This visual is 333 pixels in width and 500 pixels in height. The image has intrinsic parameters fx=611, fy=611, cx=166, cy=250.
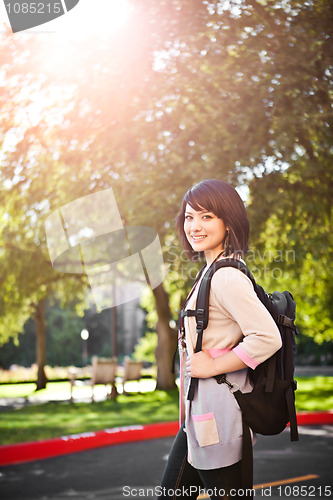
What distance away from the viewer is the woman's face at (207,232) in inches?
99.8

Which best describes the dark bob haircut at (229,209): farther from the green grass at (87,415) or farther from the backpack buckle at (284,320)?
the green grass at (87,415)

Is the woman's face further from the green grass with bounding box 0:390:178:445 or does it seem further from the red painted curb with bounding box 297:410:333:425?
the red painted curb with bounding box 297:410:333:425

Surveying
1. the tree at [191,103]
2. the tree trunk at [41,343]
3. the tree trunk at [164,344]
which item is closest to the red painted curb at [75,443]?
the tree at [191,103]

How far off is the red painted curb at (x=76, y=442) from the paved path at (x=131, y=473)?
280 mm

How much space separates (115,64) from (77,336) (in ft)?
169

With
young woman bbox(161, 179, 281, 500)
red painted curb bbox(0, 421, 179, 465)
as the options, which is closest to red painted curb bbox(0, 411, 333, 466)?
red painted curb bbox(0, 421, 179, 465)

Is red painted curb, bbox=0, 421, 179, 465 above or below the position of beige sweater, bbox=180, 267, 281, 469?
below

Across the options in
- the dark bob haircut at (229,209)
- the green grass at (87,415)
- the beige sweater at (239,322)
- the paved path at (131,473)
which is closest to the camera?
the beige sweater at (239,322)

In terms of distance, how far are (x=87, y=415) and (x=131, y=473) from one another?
25.1 feet

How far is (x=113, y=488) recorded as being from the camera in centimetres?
616

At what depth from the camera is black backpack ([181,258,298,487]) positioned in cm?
225

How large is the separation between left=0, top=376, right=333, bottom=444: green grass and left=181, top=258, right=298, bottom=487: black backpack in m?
8.34

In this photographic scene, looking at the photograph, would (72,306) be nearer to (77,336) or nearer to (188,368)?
(188,368)

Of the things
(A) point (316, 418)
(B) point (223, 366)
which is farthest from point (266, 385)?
(A) point (316, 418)
